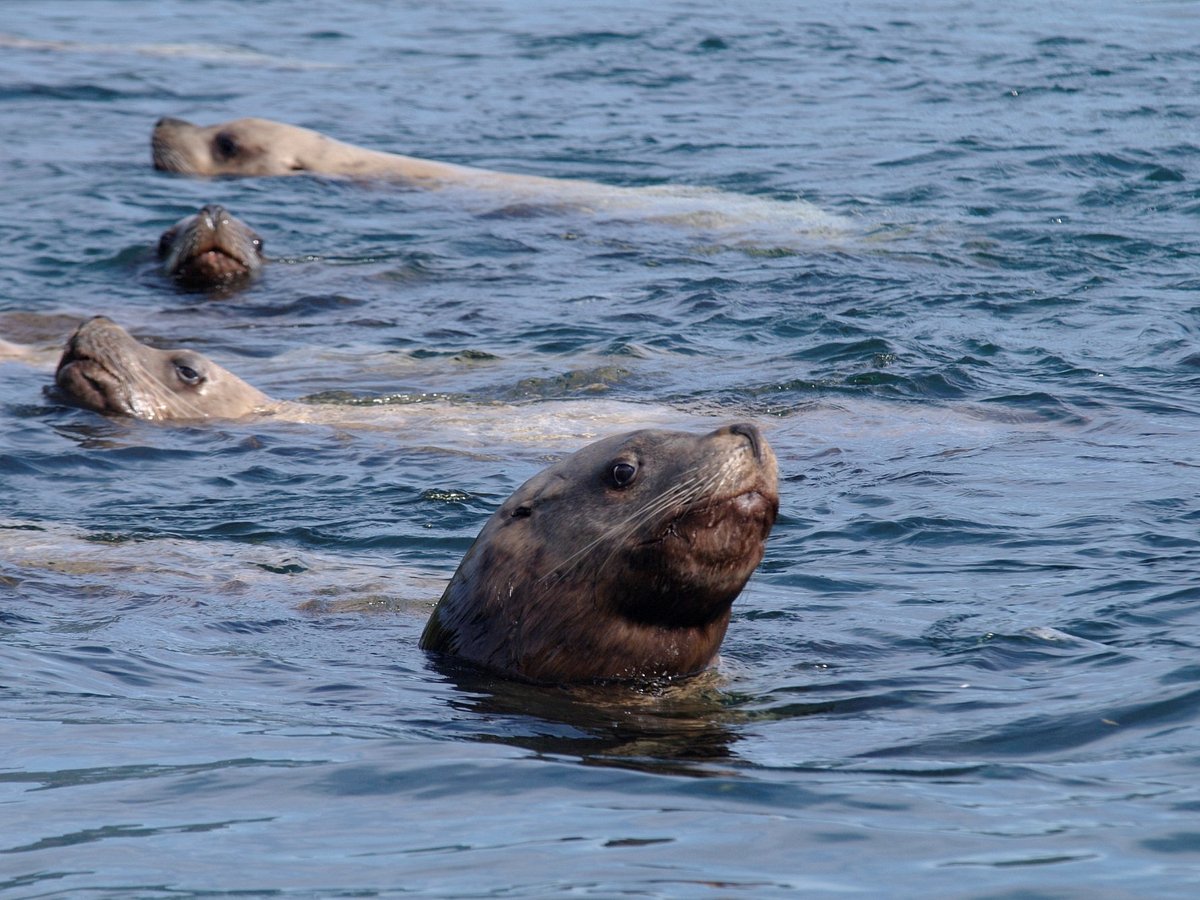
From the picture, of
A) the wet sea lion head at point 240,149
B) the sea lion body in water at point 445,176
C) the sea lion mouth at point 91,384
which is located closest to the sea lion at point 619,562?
the sea lion mouth at point 91,384

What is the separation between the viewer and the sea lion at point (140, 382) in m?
10.5

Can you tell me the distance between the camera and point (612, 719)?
18.6ft

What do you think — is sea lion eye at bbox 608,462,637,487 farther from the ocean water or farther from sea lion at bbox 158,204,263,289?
sea lion at bbox 158,204,263,289

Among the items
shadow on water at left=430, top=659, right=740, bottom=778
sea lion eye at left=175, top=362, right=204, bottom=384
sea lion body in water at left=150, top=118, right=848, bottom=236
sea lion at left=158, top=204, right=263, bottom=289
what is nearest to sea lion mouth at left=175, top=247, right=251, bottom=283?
sea lion at left=158, top=204, right=263, bottom=289

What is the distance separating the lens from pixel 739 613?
713cm

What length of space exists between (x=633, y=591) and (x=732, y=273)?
7.56 metres

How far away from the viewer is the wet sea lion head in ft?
56.5

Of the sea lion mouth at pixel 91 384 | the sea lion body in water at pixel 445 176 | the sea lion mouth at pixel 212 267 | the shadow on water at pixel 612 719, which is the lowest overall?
the shadow on water at pixel 612 719

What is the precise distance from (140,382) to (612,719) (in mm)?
5651

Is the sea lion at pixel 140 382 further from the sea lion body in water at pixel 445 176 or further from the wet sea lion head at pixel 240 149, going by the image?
the wet sea lion head at pixel 240 149

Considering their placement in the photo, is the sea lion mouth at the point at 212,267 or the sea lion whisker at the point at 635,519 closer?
the sea lion whisker at the point at 635,519

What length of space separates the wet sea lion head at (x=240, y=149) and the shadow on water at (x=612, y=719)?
11597 millimetres

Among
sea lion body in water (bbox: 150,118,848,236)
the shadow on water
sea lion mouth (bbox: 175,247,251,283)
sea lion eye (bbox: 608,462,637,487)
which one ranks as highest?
sea lion body in water (bbox: 150,118,848,236)

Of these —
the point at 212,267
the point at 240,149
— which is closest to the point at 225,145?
the point at 240,149
